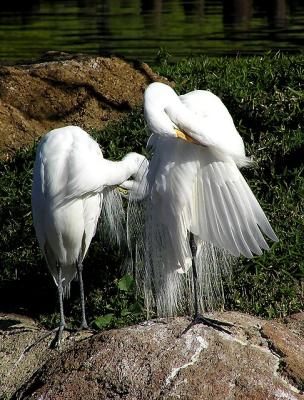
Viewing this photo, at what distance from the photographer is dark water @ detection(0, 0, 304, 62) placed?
14308 mm

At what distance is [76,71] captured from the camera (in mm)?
7973

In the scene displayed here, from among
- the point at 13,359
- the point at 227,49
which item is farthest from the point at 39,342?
the point at 227,49

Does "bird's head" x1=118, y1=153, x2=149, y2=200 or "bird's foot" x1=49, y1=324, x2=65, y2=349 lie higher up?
"bird's head" x1=118, y1=153, x2=149, y2=200

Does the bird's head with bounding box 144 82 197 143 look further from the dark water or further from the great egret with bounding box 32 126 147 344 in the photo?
the dark water

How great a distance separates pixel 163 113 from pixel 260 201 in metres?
1.97

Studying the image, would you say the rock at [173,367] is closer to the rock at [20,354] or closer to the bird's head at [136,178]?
the rock at [20,354]

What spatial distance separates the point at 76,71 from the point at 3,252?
2191mm

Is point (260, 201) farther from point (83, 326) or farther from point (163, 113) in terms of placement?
point (163, 113)

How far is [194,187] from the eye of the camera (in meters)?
4.78

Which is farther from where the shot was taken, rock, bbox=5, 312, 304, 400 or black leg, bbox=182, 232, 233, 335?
black leg, bbox=182, 232, 233, 335

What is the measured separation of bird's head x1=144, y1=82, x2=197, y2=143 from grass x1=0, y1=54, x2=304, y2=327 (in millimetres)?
1593

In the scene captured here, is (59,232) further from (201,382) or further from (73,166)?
(201,382)

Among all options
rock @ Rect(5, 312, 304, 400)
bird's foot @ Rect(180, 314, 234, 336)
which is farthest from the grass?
rock @ Rect(5, 312, 304, 400)

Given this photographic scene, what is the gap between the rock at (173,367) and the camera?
12.9 ft
